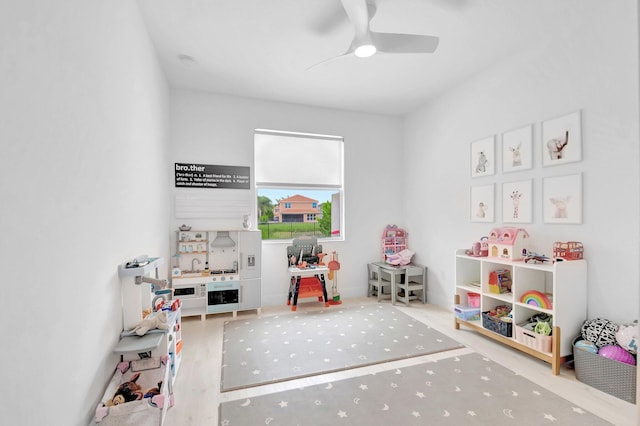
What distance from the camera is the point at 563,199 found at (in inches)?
102

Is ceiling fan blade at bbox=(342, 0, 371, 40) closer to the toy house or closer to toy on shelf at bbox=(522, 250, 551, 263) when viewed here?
the toy house

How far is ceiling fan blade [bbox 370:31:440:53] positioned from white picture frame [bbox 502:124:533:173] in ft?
4.27

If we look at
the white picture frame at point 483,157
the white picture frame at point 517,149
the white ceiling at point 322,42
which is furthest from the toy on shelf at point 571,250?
the white ceiling at point 322,42

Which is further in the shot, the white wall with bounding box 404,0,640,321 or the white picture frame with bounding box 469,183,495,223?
the white picture frame with bounding box 469,183,495,223

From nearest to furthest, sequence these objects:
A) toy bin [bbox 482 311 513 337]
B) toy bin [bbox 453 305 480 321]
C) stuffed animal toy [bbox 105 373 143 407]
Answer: stuffed animal toy [bbox 105 373 143 407], toy bin [bbox 482 311 513 337], toy bin [bbox 453 305 480 321]

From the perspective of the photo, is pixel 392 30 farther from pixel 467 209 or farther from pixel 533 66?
pixel 467 209

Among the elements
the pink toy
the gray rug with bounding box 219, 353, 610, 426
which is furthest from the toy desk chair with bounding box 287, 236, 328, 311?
the pink toy

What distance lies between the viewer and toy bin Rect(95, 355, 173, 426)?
1450 millimetres

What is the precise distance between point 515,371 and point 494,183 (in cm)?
187

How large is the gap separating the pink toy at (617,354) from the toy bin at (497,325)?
0.64 meters

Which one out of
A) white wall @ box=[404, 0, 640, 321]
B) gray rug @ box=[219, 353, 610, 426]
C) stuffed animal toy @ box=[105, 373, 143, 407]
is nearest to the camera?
stuffed animal toy @ box=[105, 373, 143, 407]

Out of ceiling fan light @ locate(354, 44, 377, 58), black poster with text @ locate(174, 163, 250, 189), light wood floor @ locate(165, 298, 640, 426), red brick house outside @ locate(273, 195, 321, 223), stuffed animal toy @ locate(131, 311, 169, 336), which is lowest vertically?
light wood floor @ locate(165, 298, 640, 426)

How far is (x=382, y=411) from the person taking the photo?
6.13 ft

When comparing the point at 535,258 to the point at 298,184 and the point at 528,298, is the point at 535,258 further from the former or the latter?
the point at 298,184
